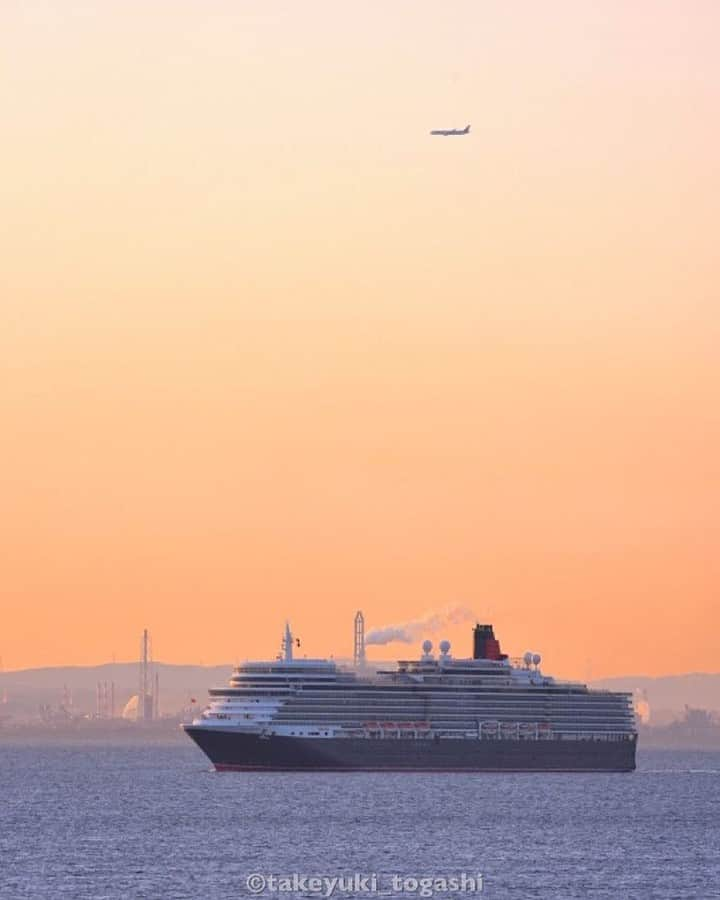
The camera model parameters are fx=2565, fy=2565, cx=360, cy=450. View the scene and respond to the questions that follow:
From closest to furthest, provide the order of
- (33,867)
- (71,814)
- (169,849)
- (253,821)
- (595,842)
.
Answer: (33,867) → (169,849) → (595,842) → (253,821) → (71,814)

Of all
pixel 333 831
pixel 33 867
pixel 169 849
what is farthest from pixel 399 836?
pixel 33 867

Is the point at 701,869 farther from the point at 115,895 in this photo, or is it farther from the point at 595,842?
the point at 115,895

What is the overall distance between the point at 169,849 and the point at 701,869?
29481 mm

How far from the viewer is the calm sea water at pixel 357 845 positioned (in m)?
123

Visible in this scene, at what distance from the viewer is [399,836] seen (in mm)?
151500

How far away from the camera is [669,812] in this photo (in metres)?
189

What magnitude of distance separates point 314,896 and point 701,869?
1055 inches

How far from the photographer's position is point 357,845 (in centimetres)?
14450

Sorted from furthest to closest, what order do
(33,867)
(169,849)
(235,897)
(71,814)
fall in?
1. (71,814)
2. (169,849)
3. (33,867)
4. (235,897)

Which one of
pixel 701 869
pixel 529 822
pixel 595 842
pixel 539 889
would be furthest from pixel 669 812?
pixel 539 889

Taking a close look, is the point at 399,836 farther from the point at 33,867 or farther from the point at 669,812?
the point at 669,812

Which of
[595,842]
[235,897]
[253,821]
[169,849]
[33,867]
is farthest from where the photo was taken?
[253,821]

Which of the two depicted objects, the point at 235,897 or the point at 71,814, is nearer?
the point at 235,897

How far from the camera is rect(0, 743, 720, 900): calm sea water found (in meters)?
123
